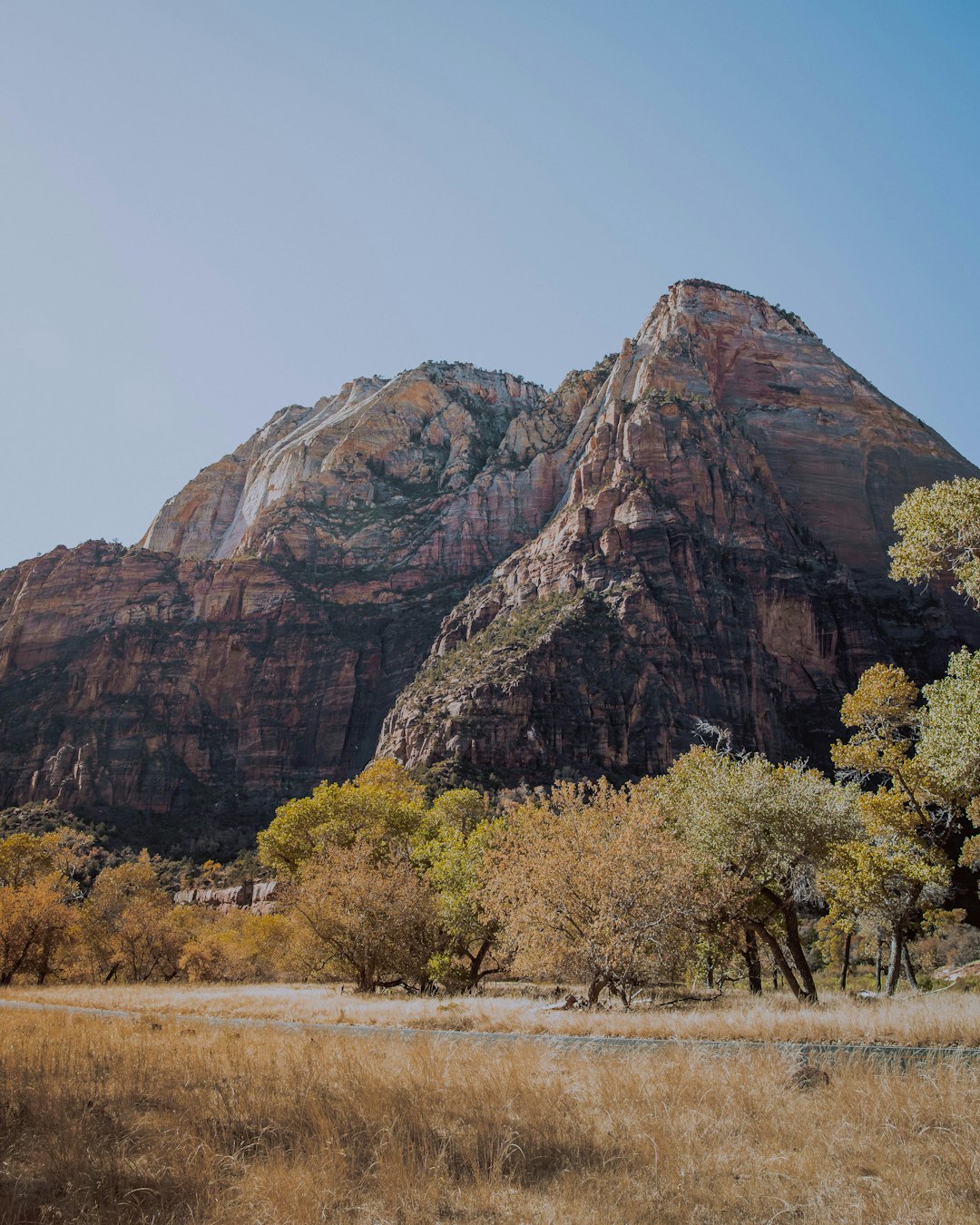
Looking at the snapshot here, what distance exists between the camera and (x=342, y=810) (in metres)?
46.0

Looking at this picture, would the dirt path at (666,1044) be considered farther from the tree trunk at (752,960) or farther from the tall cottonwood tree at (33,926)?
the tall cottonwood tree at (33,926)

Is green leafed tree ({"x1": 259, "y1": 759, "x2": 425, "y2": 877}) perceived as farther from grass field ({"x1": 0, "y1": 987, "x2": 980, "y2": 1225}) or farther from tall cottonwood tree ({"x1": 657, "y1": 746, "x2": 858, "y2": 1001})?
grass field ({"x1": 0, "y1": 987, "x2": 980, "y2": 1225})

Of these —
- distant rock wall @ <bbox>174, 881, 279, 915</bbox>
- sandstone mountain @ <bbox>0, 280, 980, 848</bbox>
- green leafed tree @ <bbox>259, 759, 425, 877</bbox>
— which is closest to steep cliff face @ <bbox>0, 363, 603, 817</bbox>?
sandstone mountain @ <bbox>0, 280, 980, 848</bbox>

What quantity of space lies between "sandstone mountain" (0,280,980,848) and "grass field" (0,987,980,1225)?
75.7 meters

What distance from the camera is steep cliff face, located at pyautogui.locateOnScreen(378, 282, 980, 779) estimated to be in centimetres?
9206

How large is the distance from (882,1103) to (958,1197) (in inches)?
80.1

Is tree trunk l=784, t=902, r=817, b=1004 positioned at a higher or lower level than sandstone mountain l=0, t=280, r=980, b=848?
lower

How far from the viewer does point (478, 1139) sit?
256 inches

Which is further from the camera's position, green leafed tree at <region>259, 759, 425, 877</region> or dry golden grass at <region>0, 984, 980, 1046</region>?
green leafed tree at <region>259, 759, 425, 877</region>

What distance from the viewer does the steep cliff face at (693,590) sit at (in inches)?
3625

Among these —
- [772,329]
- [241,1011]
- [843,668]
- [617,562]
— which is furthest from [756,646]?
[241,1011]

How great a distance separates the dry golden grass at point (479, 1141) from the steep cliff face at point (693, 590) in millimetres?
75254

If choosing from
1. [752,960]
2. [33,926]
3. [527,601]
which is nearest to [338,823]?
[33,926]

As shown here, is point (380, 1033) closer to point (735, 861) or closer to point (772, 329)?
point (735, 861)
